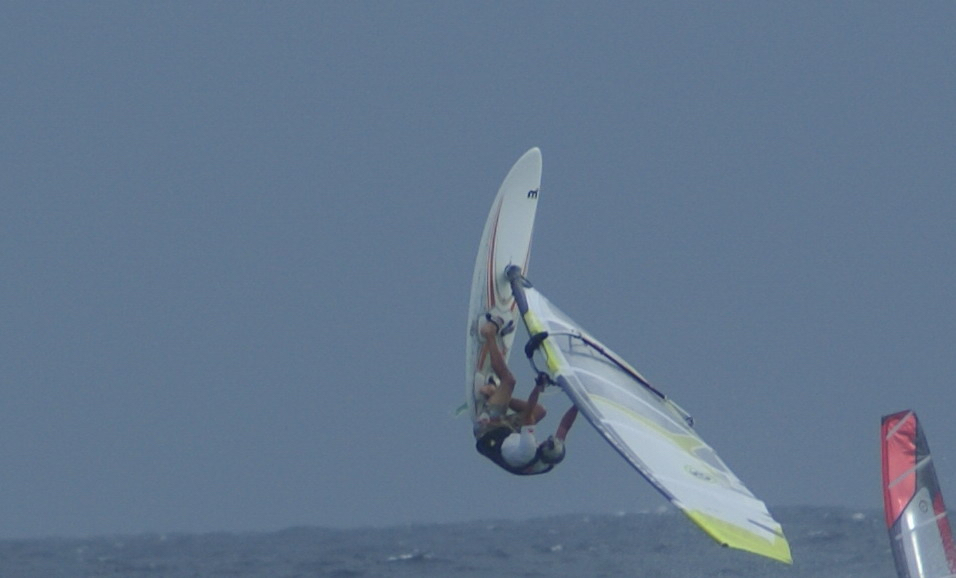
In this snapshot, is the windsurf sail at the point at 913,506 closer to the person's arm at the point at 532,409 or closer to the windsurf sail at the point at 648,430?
the windsurf sail at the point at 648,430

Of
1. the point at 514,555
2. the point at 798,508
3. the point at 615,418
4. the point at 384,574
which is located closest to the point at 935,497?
the point at 615,418

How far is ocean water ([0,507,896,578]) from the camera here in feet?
49.8

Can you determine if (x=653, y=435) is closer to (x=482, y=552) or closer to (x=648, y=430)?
(x=648, y=430)

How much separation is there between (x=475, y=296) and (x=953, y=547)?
357 cm

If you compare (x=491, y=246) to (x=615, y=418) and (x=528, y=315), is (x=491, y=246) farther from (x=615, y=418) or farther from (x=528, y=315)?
(x=615, y=418)

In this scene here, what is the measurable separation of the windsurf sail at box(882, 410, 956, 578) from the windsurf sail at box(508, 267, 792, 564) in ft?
5.07

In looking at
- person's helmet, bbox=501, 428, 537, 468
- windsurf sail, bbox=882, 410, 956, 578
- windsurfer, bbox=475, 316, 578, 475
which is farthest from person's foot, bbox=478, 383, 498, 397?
windsurf sail, bbox=882, 410, 956, 578

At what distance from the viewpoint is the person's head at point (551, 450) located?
27.7ft

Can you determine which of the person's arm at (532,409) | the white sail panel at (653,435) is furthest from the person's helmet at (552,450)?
the white sail panel at (653,435)

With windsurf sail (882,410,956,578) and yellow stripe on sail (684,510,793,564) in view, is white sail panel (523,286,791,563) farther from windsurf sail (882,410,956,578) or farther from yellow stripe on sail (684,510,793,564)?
windsurf sail (882,410,956,578)

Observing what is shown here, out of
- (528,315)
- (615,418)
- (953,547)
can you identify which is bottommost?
(953,547)

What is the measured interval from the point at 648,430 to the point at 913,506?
2.47 meters

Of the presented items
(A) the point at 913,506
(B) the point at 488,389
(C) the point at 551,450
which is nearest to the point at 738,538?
(C) the point at 551,450

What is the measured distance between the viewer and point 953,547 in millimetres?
9594
